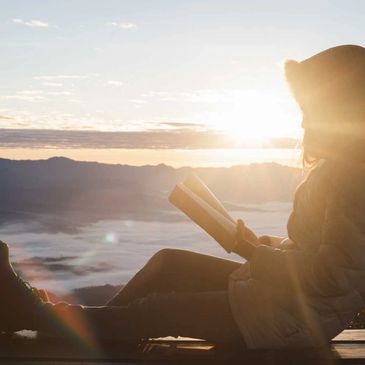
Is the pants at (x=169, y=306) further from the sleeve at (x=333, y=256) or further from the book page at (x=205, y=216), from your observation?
the sleeve at (x=333, y=256)

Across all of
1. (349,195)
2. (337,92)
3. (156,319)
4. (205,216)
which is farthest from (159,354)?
(337,92)

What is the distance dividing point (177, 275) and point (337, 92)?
1647mm

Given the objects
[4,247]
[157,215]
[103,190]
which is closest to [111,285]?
[4,247]

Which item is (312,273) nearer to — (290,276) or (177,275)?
(290,276)

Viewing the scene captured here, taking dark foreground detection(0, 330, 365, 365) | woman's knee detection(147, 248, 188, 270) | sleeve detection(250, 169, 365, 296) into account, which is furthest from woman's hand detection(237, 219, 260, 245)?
dark foreground detection(0, 330, 365, 365)

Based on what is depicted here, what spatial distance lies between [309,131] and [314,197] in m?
0.35

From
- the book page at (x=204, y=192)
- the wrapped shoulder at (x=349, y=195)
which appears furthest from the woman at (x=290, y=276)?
the book page at (x=204, y=192)

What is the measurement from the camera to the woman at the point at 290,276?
11.7 ft

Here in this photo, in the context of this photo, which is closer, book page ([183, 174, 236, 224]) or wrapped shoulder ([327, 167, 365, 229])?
wrapped shoulder ([327, 167, 365, 229])

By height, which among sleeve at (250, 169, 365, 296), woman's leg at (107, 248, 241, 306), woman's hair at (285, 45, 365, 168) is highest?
woman's hair at (285, 45, 365, 168)

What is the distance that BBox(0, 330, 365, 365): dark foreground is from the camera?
154 inches

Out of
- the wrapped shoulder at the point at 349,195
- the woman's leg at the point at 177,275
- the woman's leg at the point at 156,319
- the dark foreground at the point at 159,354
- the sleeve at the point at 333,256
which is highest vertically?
the wrapped shoulder at the point at 349,195

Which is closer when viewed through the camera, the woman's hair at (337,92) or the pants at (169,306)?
the woman's hair at (337,92)

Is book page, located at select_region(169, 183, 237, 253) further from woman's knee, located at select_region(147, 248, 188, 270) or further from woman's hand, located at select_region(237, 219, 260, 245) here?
woman's knee, located at select_region(147, 248, 188, 270)
